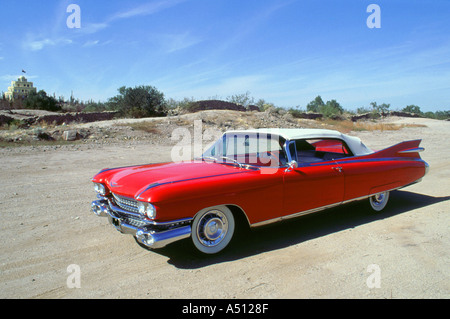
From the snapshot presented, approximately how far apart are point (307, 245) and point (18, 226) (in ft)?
12.0

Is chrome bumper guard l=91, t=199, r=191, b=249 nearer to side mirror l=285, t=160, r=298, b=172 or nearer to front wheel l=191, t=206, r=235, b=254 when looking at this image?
front wheel l=191, t=206, r=235, b=254

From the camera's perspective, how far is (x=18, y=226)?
4492 millimetres

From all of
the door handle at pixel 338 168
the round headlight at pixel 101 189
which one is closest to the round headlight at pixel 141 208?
the round headlight at pixel 101 189

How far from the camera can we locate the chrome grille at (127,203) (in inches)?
135

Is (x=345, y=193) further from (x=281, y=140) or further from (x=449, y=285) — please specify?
(x=449, y=285)

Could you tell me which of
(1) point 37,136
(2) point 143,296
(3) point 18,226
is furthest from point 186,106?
(2) point 143,296

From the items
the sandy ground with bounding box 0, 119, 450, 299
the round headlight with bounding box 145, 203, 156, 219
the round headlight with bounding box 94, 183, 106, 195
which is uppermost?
the round headlight with bounding box 94, 183, 106, 195

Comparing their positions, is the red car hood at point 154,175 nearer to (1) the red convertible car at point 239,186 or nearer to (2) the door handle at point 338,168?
(1) the red convertible car at point 239,186

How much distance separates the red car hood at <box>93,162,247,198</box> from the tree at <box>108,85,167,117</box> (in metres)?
21.1

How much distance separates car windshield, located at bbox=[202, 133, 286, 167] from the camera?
4.20 m

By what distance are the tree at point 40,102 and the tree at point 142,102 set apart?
8235 millimetres

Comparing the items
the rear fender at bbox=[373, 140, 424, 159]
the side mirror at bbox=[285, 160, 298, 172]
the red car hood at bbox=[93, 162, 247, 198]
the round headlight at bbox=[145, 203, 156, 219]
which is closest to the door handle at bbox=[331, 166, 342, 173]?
the side mirror at bbox=[285, 160, 298, 172]

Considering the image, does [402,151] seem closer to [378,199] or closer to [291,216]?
[378,199]

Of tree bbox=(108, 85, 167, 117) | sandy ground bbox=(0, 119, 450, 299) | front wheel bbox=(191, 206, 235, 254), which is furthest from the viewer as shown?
tree bbox=(108, 85, 167, 117)
